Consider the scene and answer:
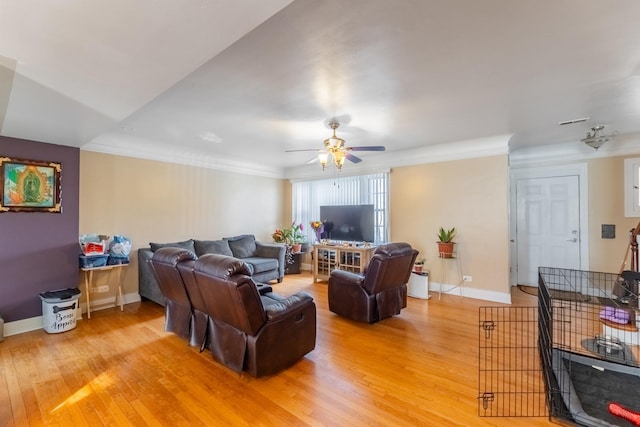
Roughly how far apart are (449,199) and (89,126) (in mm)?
5161

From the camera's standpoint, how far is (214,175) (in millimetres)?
5730

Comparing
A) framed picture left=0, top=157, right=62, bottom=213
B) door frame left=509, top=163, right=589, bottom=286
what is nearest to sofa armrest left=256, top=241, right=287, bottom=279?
framed picture left=0, top=157, right=62, bottom=213

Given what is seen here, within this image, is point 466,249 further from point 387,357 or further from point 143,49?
point 143,49

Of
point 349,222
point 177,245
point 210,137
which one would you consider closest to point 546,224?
point 349,222

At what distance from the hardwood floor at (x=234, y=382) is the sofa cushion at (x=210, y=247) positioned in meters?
1.67

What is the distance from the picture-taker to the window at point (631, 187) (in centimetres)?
430

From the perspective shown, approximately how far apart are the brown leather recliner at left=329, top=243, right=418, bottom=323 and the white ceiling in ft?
5.72

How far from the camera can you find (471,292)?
186 inches

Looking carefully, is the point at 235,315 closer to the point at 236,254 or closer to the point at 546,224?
the point at 236,254

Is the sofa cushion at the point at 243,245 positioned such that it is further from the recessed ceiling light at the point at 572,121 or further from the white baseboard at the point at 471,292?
the recessed ceiling light at the point at 572,121

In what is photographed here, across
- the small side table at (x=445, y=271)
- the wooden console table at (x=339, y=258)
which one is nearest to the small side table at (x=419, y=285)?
the small side table at (x=445, y=271)

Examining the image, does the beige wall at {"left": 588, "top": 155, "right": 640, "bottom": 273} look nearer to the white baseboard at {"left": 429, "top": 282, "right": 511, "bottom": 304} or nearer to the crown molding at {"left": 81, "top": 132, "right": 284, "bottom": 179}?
the white baseboard at {"left": 429, "top": 282, "right": 511, "bottom": 304}

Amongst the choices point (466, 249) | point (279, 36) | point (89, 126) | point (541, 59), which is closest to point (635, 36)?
point (541, 59)

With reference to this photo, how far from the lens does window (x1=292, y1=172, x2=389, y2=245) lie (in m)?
5.73
